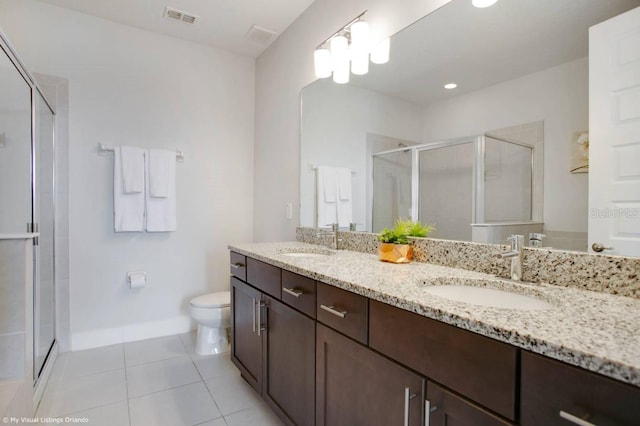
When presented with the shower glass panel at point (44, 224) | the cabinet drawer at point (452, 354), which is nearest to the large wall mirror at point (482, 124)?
the cabinet drawer at point (452, 354)

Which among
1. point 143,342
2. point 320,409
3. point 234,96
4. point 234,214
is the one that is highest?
point 234,96

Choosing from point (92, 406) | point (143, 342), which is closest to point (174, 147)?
point (143, 342)

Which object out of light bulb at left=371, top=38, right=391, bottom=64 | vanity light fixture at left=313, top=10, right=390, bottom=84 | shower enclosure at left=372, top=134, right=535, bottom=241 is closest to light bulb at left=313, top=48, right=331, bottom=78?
vanity light fixture at left=313, top=10, right=390, bottom=84

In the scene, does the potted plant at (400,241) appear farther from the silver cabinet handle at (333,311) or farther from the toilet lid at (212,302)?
the toilet lid at (212,302)

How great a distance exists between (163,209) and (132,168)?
1.27 feet

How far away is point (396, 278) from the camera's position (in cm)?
115

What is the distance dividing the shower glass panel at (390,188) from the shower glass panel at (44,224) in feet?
6.75

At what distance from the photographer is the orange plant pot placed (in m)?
1.50

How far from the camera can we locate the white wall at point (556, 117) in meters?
1.06

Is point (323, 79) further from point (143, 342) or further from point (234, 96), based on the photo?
point (143, 342)

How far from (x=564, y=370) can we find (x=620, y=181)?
70 centimetres

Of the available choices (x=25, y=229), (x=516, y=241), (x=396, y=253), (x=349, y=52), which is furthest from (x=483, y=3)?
(x=25, y=229)

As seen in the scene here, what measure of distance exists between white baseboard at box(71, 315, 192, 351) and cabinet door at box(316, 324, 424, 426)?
1993 mm

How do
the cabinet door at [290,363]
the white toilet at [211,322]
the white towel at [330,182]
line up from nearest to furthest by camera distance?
the cabinet door at [290,363] → the white towel at [330,182] → the white toilet at [211,322]
